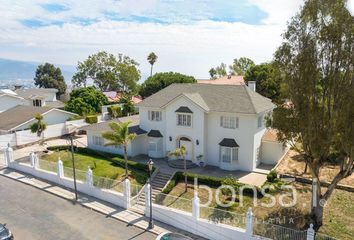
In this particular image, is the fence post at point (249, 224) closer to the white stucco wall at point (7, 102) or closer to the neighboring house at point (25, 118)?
the neighboring house at point (25, 118)

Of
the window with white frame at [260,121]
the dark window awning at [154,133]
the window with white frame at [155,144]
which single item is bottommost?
the window with white frame at [155,144]

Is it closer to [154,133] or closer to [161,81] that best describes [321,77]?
[154,133]

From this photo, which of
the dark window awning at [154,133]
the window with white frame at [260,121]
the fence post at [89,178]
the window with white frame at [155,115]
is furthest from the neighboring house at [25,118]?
the window with white frame at [260,121]

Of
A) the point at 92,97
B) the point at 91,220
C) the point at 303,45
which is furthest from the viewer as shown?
the point at 92,97

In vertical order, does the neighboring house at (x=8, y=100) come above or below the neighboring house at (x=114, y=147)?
above

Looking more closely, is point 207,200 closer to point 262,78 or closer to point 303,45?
point 303,45

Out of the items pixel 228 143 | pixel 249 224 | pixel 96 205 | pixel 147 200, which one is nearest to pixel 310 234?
pixel 249 224

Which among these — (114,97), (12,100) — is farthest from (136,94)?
(12,100)
